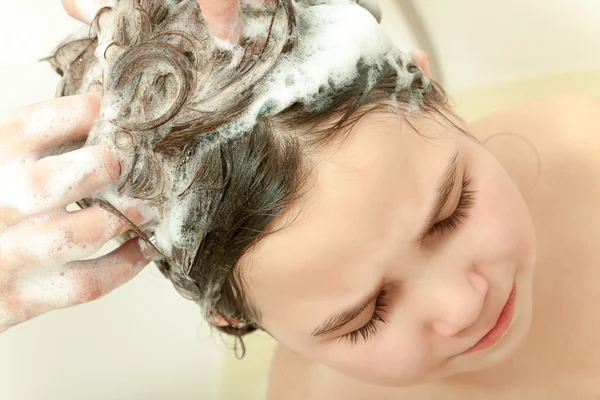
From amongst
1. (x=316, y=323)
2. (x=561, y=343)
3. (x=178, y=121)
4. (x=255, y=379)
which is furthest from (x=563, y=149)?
(x=255, y=379)

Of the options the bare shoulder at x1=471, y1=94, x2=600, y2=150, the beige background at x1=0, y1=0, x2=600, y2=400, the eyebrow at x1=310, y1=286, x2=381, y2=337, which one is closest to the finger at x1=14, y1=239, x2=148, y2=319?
the eyebrow at x1=310, y1=286, x2=381, y2=337

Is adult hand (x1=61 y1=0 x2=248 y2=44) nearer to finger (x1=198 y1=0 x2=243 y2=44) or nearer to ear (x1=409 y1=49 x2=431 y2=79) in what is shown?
finger (x1=198 y1=0 x2=243 y2=44)

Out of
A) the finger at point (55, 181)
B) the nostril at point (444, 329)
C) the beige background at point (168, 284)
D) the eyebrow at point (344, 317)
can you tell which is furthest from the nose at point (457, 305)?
the beige background at point (168, 284)

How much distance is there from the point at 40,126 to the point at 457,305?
2.03 ft

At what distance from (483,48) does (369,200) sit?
1.13 metres

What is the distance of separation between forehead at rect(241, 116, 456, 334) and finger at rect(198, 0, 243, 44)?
0.62 feet

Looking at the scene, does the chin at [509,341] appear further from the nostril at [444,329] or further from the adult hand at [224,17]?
the adult hand at [224,17]

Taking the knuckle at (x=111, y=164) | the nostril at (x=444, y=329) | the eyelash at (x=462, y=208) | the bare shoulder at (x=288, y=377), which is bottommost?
the bare shoulder at (x=288, y=377)

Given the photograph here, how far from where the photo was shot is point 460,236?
2.71ft

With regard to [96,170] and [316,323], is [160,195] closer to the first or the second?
[96,170]

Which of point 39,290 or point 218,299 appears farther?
point 218,299

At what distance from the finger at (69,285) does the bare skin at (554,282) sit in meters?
0.66

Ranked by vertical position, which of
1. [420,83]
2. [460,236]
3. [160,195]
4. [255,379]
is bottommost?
[255,379]

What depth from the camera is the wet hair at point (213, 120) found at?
71cm
